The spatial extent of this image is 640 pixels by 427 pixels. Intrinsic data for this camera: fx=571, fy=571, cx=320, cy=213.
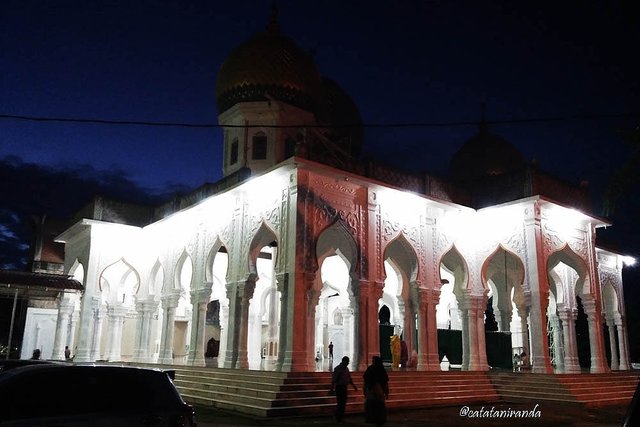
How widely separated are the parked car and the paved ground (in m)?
4.79

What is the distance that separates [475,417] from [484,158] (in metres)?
15.8

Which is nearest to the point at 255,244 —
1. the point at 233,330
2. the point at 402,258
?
the point at 233,330

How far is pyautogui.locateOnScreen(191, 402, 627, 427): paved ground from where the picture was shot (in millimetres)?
10117

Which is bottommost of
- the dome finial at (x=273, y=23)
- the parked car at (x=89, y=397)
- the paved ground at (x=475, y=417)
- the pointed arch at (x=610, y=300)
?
the paved ground at (x=475, y=417)

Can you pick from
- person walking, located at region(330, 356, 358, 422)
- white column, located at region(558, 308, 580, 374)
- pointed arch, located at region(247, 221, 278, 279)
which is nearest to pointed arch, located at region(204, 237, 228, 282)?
pointed arch, located at region(247, 221, 278, 279)

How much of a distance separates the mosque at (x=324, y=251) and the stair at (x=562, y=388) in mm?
921

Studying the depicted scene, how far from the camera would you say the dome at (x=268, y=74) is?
20.7 meters

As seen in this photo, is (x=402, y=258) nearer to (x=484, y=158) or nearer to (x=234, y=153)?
(x=234, y=153)

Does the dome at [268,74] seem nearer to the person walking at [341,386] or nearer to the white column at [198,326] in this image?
the white column at [198,326]

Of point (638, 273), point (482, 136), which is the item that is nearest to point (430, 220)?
point (482, 136)

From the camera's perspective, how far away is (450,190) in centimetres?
1734

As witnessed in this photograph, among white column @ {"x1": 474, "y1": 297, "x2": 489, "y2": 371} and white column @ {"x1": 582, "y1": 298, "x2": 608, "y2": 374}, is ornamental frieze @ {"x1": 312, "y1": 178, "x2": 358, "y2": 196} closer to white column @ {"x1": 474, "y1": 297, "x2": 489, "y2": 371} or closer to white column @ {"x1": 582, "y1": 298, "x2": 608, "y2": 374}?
white column @ {"x1": 474, "y1": 297, "x2": 489, "y2": 371}

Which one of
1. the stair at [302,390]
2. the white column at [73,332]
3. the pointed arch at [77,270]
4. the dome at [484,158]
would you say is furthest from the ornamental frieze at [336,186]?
the white column at [73,332]

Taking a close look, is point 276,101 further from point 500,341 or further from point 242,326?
point 500,341
